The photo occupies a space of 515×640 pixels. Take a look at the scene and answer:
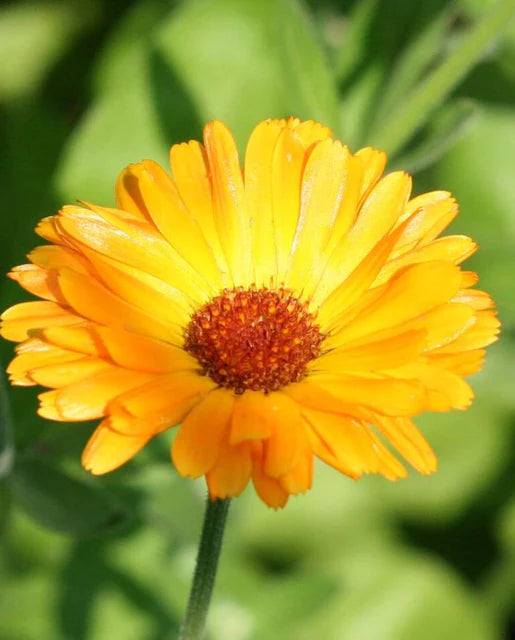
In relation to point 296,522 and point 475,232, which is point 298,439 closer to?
point 296,522

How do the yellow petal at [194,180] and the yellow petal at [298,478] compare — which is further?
the yellow petal at [194,180]

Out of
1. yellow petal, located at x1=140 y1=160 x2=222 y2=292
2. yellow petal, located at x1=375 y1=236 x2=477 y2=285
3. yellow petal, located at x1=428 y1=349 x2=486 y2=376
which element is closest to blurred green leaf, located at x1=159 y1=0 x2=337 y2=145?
yellow petal, located at x1=140 y1=160 x2=222 y2=292

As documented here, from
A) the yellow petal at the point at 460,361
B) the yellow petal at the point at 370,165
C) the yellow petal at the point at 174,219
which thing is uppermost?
the yellow petal at the point at 370,165

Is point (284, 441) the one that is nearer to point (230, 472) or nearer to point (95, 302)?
point (230, 472)

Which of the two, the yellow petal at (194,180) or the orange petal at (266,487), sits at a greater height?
the yellow petal at (194,180)

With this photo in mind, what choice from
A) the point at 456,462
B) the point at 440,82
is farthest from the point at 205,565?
the point at 456,462

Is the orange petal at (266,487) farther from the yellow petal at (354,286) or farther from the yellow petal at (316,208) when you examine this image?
the yellow petal at (316,208)

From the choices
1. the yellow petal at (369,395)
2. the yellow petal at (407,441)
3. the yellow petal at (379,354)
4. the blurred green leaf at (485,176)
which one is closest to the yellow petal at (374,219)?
the yellow petal at (379,354)
